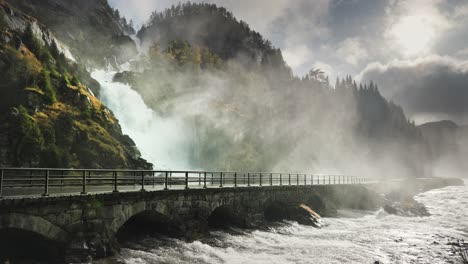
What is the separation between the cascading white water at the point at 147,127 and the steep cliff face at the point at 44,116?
1113cm

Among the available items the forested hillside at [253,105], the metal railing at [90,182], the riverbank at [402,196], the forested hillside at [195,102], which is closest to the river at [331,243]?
the riverbank at [402,196]

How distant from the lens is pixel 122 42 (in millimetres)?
115125

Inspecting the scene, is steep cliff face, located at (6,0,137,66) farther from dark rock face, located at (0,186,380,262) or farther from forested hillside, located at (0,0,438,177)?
dark rock face, located at (0,186,380,262)

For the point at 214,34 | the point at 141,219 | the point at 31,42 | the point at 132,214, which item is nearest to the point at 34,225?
the point at 132,214

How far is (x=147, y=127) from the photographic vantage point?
75.0 metres

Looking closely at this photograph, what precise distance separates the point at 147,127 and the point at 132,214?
5972 centimetres

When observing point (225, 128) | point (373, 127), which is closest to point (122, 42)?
point (225, 128)

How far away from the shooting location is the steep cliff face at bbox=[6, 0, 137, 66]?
89062 millimetres

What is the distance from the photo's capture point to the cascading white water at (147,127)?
69000mm

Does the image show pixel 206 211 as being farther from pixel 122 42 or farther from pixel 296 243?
pixel 122 42

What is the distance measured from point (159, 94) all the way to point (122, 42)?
121ft

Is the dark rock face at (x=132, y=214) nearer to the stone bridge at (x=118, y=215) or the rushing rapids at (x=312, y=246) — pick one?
the stone bridge at (x=118, y=215)

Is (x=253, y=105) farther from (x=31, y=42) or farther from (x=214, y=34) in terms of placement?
(x=31, y=42)

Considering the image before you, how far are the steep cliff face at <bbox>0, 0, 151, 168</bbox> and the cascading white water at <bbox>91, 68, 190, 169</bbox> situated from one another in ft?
36.5
